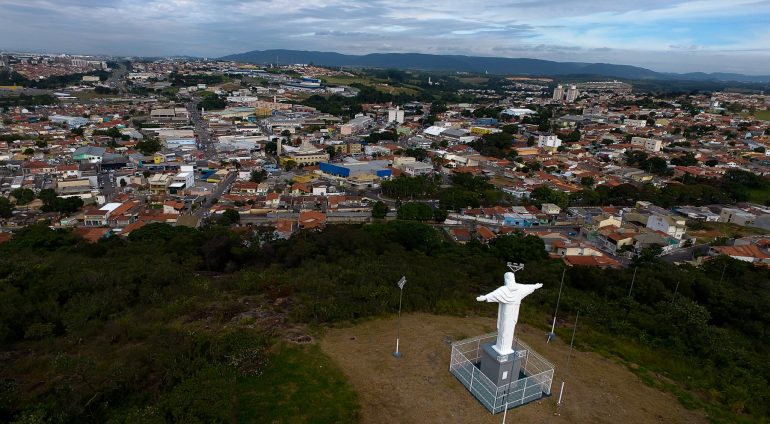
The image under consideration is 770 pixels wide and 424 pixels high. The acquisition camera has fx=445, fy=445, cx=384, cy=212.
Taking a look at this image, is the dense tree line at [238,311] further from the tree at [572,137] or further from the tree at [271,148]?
the tree at [572,137]

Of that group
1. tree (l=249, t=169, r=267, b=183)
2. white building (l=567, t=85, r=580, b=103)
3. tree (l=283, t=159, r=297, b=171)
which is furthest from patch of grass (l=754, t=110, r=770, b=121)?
tree (l=249, t=169, r=267, b=183)

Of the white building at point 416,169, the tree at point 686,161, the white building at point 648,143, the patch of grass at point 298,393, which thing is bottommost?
the white building at point 416,169

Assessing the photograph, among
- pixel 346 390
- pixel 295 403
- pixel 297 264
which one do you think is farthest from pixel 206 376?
pixel 297 264

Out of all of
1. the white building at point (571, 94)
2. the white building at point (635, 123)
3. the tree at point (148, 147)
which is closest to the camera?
the tree at point (148, 147)

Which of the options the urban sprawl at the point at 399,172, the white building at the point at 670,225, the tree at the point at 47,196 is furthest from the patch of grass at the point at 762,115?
the tree at the point at 47,196

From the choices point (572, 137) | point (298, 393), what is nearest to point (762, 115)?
point (572, 137)

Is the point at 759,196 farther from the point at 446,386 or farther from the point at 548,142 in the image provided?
the point at 446,386

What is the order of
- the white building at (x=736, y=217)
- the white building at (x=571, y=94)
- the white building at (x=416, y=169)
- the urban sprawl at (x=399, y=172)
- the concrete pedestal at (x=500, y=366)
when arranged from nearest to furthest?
1. the concrete pedestal at (x=500, y=366)
2. the urban sprawl at (x=399, y=172)
3. the white building at (x=736, y=217)
4. the white building at (x=416, y=169)
5. the white building at (x=571, y=94)

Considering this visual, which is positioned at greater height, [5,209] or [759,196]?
[759,196]
